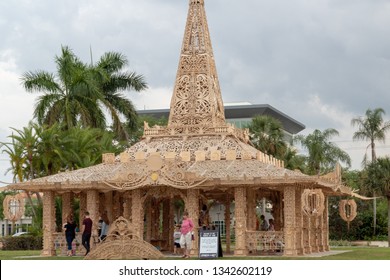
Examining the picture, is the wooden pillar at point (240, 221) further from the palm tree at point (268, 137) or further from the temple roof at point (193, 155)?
the palm tree at point (268, 137)

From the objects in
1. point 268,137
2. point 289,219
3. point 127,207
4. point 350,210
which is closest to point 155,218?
point 127,207

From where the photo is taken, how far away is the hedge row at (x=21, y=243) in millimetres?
39125

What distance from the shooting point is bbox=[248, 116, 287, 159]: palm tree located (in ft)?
166

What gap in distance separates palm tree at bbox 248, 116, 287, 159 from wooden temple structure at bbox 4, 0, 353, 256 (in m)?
14.3

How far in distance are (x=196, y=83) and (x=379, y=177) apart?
25031 mm

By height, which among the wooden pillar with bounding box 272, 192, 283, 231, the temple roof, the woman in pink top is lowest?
the woman in pink top

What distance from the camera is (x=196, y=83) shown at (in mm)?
34000

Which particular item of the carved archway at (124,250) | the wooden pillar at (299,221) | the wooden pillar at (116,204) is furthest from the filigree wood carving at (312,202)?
the wooden pillar at (116,204)

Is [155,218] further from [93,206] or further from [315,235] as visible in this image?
[315,235]

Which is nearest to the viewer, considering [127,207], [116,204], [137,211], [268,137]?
[137,211]

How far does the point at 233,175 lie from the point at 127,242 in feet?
16.6

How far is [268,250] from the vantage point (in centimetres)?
3045

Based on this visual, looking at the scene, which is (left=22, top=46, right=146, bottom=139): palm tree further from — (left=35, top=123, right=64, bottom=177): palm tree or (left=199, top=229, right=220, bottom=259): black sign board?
(left=199, top=229, right=220, bottom=259): black sign board

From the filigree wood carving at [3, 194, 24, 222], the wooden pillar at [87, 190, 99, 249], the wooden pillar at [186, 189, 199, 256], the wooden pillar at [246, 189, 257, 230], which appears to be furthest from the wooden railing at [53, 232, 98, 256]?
the wooden pillar at [246, 189, 257, 230]
